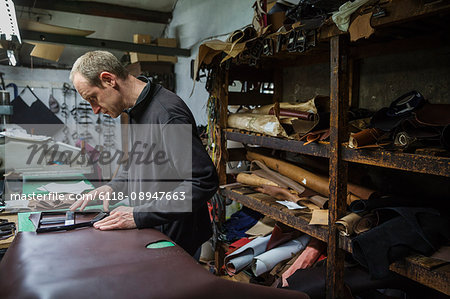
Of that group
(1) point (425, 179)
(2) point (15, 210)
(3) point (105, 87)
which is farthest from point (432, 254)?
(2) point (15, 210)

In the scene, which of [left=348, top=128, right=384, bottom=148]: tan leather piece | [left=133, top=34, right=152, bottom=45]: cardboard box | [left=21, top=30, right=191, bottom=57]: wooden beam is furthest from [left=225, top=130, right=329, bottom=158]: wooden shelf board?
[left=133, top=34, right=152, bottom=45]: cardboard box

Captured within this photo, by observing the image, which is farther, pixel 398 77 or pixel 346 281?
pixel 398 77

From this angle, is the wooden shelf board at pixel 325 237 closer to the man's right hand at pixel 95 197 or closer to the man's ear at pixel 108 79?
the man's right hand at pixel 95 197

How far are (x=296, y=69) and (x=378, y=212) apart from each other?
1.67 meters

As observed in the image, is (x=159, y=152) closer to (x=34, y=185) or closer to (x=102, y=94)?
(x=102, y=94)

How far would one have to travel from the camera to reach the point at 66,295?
0.80 m

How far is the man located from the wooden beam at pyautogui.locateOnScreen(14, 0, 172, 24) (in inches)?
174

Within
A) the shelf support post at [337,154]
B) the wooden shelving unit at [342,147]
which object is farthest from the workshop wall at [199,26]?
the shelf support post at [337,154]

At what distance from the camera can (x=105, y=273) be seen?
92 centimetres

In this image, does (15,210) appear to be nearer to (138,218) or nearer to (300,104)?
(138,218)

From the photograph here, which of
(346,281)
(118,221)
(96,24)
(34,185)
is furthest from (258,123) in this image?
(96,24)

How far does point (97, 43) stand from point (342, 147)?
4.14 metres

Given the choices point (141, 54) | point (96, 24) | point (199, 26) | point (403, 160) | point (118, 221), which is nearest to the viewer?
point (118, 221)

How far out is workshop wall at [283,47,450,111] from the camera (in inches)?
77.2
